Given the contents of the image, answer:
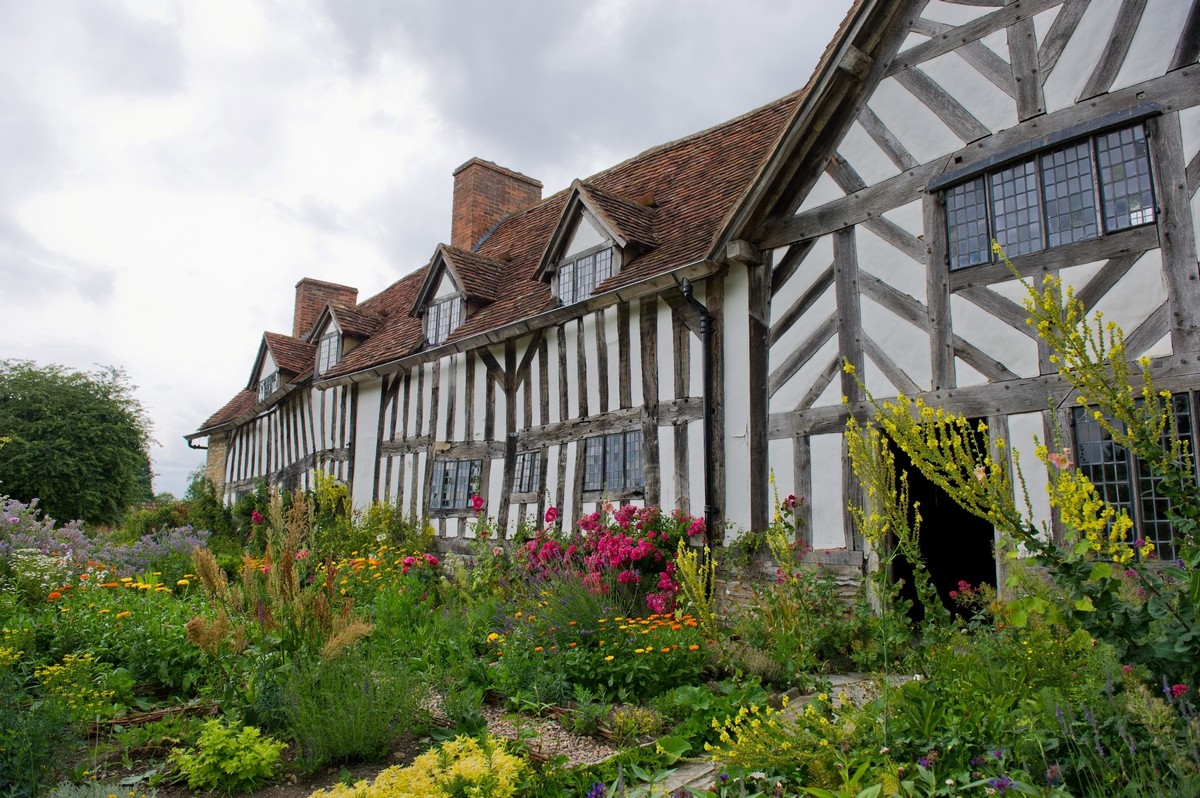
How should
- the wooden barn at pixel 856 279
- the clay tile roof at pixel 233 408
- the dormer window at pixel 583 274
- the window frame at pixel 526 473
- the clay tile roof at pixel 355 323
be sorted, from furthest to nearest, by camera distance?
1. the clay tile roof at pixel 233 408
2. the clay tile roof at pixel 355 323
3. the window frame at pixel 526 473
4. the dormer window at pixel 583 274
5. the wooden barn at pixel 856 279

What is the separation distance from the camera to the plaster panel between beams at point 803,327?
7504 millimetres

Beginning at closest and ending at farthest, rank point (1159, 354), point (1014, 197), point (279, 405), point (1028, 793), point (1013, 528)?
1. point (1028, 793)
2. point (1013, 528)
3. point (1159, 354)
4. point (1014, 197)
5. point (279, 405)

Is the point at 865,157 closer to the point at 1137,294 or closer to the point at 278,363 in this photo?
the point at 1137,294

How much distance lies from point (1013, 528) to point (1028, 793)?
926 millimetres

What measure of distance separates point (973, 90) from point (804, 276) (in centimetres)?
205

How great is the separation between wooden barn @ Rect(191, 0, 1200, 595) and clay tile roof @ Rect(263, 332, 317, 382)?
345 inches

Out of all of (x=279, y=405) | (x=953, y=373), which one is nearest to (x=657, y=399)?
(x=953, y=373)

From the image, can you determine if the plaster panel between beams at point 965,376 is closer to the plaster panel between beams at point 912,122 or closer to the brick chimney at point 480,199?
the plaster panel between beams at point 912,122

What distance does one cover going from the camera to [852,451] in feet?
13.5

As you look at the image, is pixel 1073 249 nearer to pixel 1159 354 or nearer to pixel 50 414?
pixel 1159 354

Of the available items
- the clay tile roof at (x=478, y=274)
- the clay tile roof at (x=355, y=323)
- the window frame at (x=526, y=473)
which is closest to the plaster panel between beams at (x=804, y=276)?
the window frame at (x=526, y=473)

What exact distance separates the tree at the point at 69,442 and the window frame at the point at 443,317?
11.2 meters

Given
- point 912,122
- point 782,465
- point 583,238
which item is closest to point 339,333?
point 583,238

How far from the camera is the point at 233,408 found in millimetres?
24609
